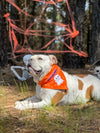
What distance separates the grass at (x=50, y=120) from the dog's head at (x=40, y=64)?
605mm

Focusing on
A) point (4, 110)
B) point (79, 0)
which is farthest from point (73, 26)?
point (4, 110)

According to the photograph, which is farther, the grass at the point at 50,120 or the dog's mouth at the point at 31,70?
the dog's mouth at the point at 31,70

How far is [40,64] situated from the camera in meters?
3.20

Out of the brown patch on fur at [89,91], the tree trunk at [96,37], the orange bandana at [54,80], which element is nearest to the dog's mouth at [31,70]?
the orange bandana at [54,80]

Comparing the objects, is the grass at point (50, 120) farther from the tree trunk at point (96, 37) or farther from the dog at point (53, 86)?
the tree trunk at point (96, 37)

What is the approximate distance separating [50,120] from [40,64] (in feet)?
3.00

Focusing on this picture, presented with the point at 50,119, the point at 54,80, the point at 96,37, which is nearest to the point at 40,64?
the point at 54,80

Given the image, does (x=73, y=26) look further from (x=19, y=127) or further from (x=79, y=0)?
(x=19, y=127)

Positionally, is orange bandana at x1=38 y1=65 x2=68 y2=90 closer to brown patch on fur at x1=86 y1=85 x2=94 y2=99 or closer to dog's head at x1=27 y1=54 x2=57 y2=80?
dog's head at x1=27 y1=54 x2=57 y2=80

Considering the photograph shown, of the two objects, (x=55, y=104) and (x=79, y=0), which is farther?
(x=79, y=0)

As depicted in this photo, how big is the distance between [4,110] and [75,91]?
50.6 inches

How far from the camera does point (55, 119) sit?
9.22ft

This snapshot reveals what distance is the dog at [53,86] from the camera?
10.6ft

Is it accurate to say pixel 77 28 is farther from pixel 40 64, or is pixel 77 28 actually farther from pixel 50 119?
pixel 50 119
